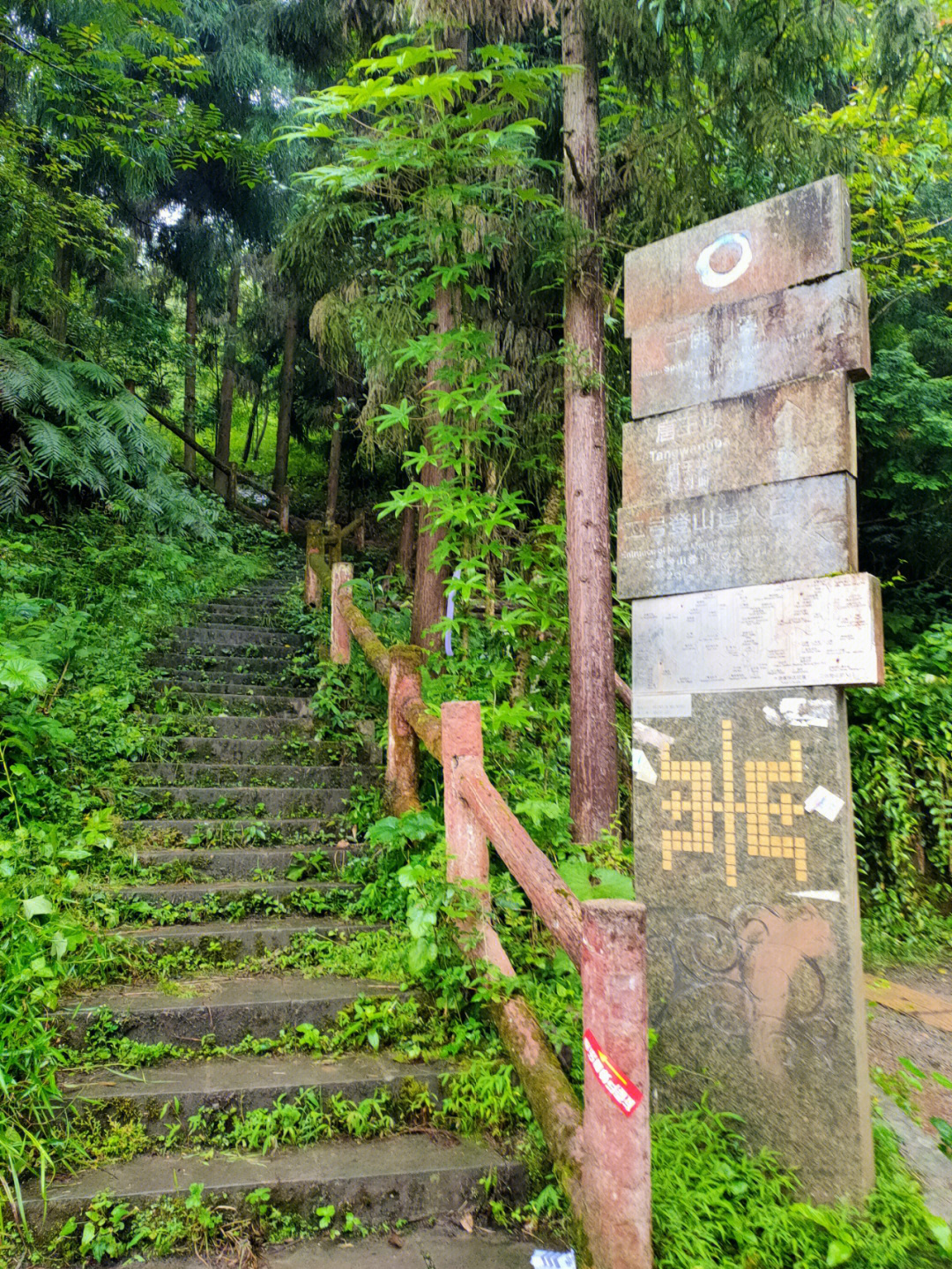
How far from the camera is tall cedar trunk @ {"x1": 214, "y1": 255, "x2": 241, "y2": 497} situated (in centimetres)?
1723

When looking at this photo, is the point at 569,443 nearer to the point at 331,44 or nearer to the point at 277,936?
the point at 277,936

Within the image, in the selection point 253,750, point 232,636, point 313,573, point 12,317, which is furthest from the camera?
point 12,317

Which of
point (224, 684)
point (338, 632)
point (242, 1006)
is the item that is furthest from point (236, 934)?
point (338, 632)

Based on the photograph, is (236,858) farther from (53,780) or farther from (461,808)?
(461,808)

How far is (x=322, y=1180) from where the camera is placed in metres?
2.60

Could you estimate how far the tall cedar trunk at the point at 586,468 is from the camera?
5488 millimetres

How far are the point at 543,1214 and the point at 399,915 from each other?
1.70 meters

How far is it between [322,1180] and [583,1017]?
3.23ft

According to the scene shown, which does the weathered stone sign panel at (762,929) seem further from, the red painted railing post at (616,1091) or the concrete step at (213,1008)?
the concrete step at (213,1008)

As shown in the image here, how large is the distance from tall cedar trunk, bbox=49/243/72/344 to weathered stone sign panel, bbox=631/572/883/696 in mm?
9986

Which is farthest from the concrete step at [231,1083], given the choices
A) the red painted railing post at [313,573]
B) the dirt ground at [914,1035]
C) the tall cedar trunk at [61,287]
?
the tall cedar trunk at [61,287]

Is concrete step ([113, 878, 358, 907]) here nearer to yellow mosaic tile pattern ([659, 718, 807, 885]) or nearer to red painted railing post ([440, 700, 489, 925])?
red painted railing post ([440, 700, 489, 925])

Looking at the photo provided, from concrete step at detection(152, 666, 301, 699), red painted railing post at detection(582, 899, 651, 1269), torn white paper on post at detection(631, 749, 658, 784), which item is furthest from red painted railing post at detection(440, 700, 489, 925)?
concrete step at detection(152, 666, 301, 699)

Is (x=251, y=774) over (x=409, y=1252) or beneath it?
over
